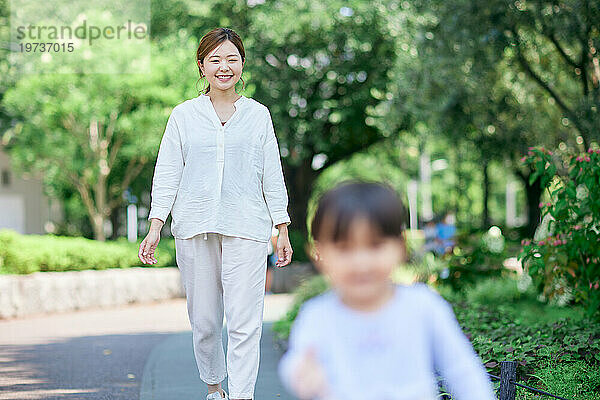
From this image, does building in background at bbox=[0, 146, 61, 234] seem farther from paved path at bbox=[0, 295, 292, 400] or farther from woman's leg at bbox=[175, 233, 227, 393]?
woman's leg at bbox=[175, 233, 227, 393]

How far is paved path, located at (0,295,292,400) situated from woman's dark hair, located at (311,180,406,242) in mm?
3845

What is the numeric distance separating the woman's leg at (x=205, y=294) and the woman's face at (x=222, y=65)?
0.78 meters

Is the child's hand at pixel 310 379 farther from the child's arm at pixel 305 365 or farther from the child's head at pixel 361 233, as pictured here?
the child's head at pixel 361 233

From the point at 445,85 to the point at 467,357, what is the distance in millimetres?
12387

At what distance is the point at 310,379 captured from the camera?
2.11 metres

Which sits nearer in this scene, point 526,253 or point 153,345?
point 526,253

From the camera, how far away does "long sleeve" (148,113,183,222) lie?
A: 4523 mm

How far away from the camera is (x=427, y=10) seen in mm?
12453

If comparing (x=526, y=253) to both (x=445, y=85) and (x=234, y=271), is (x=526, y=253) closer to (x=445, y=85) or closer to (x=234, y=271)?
(x=234, y=271)

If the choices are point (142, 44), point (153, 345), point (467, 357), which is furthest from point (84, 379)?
point (142, 44)

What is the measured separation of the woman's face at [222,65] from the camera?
4.54 m

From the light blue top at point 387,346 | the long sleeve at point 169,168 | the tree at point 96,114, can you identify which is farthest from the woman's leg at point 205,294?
the tree at point 96,114

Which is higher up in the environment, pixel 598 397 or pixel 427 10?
pixel 427 10

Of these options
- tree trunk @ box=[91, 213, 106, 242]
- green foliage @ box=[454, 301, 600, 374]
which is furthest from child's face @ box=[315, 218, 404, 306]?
tree trunk @ box=[91, 213, 106, 242]
